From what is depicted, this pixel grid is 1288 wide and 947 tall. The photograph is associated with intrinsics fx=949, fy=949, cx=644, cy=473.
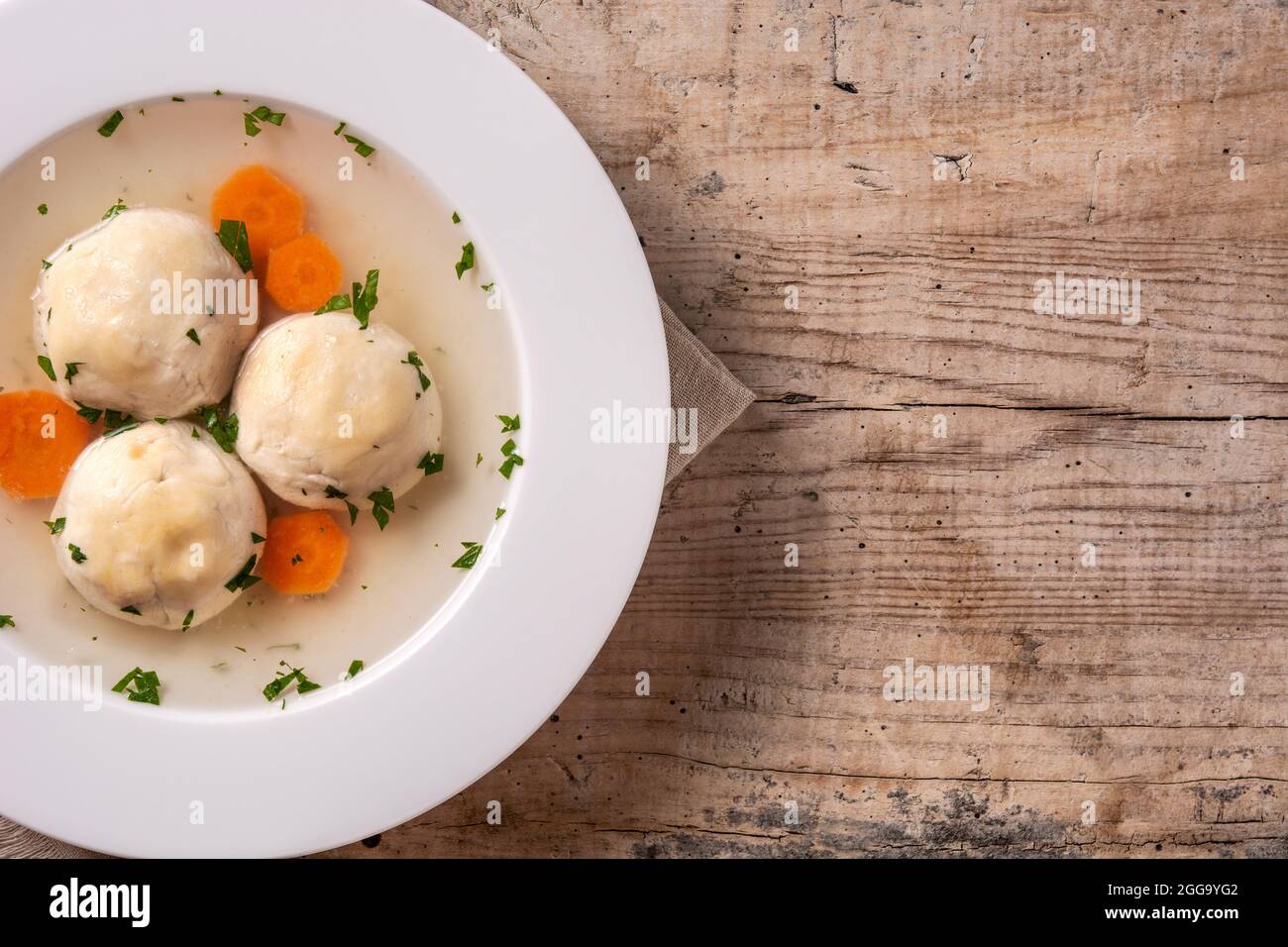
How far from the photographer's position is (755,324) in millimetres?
2158

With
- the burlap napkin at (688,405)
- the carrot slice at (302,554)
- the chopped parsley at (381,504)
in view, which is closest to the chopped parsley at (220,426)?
the carrot slice at (302,554)

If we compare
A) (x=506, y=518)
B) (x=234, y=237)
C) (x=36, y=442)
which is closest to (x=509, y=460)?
(x=506, y=518)

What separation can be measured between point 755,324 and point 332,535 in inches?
→ 40.4

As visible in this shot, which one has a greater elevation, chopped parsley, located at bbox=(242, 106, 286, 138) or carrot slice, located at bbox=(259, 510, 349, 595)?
chopped parsley, located at bbox=(242, 106, 286, 138)

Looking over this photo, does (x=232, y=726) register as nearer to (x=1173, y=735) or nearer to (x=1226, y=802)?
(x=1173, y=735)

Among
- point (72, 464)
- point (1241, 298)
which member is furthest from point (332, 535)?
point (1241, 298)

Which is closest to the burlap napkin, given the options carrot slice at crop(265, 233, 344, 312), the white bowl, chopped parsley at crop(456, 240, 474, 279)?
the white bowl

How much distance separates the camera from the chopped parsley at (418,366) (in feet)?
6.08

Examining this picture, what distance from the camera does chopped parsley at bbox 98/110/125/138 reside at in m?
1.74

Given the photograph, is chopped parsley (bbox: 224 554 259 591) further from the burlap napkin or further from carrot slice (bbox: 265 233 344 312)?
the burlap napkin

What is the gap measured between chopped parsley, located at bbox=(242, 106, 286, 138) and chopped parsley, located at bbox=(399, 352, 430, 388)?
0.50 m

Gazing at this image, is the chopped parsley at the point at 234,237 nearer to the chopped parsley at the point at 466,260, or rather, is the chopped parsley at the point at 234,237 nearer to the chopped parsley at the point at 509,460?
the chopped parsley at the point at 466,260

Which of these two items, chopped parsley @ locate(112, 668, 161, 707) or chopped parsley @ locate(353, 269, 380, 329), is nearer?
chopped parsley @ locate(112, 668, 161, 707)

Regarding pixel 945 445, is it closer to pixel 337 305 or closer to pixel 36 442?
pixel 337 305
